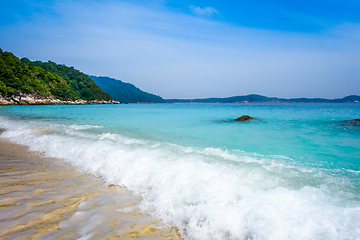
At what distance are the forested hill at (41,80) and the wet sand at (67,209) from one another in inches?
3602

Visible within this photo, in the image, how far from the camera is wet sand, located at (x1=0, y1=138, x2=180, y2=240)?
2592mm

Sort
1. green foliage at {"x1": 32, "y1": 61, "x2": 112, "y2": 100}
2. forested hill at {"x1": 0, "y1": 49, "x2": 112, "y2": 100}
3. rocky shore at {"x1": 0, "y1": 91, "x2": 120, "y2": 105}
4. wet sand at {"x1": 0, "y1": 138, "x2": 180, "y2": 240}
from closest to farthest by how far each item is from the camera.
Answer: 1. wet sand at {"x1": 0, "y1": 138, "x2": 180, "y2": 240}
2. rocky shore at {"x1": 0, "y1": 91, "x2": 120, "y2": 105}
3. forested hill at {"x1": 0, "y1": 49, "x2": 112, "y2": 100}
4. green foliage at {"x1": 32, "y1": 61, "x2": 112, "y2": 100}

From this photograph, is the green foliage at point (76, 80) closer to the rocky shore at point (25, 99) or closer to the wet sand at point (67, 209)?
the rocky shore at point (25, 99)

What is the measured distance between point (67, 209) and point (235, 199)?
2.97 m

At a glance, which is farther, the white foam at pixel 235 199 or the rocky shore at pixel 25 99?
the rocky shore at pixel 25 99

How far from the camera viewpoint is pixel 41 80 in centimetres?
9756

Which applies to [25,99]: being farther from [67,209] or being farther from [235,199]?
[235,199]

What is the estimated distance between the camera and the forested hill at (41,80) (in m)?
75.4

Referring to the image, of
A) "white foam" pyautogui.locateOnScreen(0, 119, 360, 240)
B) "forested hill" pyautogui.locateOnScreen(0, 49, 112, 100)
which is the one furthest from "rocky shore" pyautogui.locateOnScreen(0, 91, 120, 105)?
"white foam" pyautogui.locateOnScreen(0, 119, 360, 240)

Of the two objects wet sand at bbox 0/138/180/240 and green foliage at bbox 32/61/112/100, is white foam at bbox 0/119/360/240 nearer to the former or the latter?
wet sand at bbox 0/138/180/240

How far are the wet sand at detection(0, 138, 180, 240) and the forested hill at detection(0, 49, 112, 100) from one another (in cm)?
9150

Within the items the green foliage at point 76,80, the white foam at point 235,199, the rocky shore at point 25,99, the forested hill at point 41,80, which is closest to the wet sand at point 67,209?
the white foam at point 235,199

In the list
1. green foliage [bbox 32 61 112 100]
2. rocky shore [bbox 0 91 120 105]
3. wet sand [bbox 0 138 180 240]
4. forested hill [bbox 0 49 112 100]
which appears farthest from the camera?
green foliage [bbox 32 61 112 100]

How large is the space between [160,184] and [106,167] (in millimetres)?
2005
